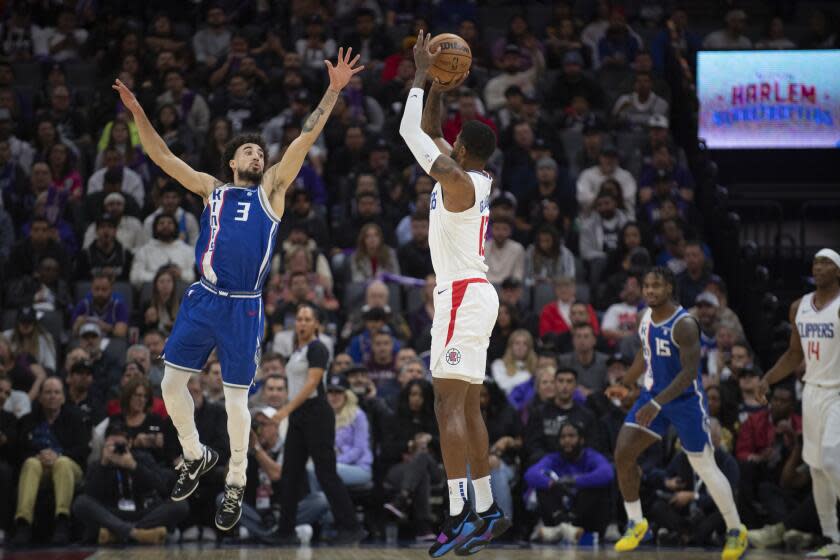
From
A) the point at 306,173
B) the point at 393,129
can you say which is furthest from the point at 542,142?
the point at 306,173

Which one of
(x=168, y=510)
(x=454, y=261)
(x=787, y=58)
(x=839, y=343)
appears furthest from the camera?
(x=787, y=58)

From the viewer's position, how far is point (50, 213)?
1431 cm

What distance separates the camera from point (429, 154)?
7848 millimetres

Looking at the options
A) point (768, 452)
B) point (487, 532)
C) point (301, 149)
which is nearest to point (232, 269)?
point (301, 149)

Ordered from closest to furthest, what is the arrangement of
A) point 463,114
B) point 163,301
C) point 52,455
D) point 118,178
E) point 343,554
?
1. point 343,554
2. point 52,455
3. point 163,301
4. point 118,178
5. point 463,114

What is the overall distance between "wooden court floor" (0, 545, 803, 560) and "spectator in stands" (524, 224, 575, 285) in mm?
3744

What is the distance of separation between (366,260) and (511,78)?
369 centimetres

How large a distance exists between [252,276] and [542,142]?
7.56m

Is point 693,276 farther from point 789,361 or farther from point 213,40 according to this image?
point 213,40

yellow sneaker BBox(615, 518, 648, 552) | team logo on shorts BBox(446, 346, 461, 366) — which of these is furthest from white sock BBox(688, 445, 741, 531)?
team logo on shorts BBox(446, 346, 461, 366)

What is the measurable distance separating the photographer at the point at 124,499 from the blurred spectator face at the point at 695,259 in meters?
5.93

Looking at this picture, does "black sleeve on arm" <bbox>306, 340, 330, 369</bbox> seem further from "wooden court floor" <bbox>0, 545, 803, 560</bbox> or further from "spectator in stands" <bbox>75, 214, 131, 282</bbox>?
"spectator in stands" <bbox>75, 214, 131, 282</bbox>

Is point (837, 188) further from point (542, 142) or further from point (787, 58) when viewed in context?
point (542, 142)

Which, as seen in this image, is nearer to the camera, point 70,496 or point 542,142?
point 70,496
